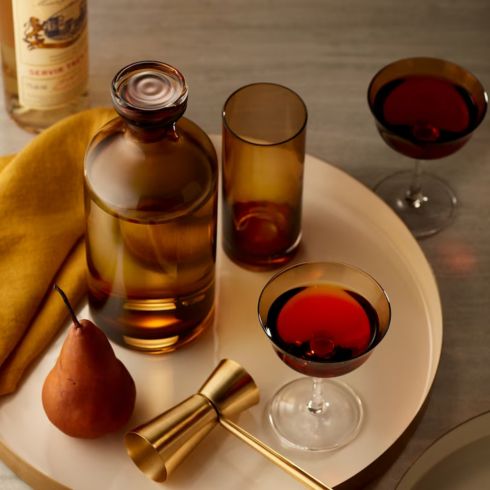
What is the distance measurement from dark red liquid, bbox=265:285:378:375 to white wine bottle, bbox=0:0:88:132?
0.40 metres

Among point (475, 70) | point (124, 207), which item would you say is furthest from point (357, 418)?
point (475, 70)

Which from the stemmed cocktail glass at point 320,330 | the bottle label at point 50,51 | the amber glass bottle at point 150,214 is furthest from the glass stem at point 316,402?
the bottle label at point 50,51

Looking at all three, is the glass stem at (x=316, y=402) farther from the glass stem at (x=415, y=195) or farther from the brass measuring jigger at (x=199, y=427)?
the glass stem at (x=415, y=195)

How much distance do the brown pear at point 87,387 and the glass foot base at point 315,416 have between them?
13cm

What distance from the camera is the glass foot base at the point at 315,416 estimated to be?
3.28ft

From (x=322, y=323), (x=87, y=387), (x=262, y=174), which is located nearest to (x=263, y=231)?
(x=262, y=174)

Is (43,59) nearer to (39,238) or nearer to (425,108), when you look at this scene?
(39,238)

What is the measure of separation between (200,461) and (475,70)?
65 cm

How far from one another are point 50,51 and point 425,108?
394mm

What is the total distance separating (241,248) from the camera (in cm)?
113

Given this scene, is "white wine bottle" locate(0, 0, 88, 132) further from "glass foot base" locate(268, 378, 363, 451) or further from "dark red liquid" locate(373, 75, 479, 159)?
"glass foot base" locate(268, 378, 363, 451)

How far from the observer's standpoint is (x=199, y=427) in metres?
0.97

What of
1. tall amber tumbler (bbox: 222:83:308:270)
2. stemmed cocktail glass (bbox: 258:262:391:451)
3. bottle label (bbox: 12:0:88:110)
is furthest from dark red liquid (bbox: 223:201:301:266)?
bottle label (bbox: 12:0:88:110)

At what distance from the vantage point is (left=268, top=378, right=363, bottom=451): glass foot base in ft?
3.28
